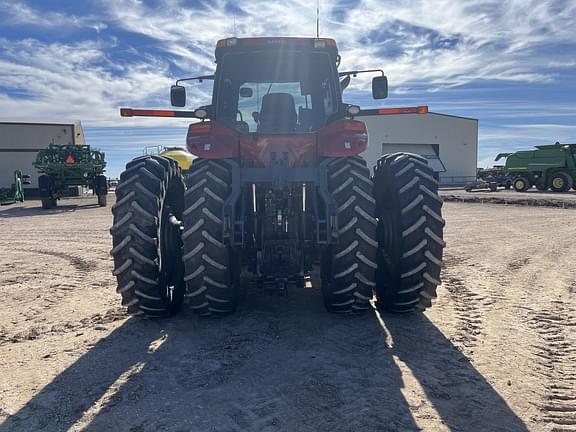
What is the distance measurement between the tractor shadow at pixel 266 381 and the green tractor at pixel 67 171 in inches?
636

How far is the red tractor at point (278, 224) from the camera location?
158 inches

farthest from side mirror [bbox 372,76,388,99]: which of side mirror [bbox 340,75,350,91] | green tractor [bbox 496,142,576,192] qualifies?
green tractor [bbox 496,142,576,192]

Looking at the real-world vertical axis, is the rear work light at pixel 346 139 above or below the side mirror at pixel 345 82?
below

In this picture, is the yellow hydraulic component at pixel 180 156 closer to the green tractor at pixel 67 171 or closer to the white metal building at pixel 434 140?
the green tractor at pixel 67 171

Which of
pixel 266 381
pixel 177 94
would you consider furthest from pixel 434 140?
pixel 266 381

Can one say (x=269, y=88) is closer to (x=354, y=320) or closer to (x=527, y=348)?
(x=354, y=320)

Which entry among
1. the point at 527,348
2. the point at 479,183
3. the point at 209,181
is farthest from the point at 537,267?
the point at 479,183

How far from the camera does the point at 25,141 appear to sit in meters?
28.3

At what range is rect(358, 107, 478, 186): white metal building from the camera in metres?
41.6

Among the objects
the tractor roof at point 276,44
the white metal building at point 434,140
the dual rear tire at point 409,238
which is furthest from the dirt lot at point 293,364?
the white metal building at point 434,140

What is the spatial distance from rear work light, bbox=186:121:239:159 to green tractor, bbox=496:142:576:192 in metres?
26.6

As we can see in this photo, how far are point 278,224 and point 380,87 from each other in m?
2.31

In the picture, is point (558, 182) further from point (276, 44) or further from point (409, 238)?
point (276, 44)

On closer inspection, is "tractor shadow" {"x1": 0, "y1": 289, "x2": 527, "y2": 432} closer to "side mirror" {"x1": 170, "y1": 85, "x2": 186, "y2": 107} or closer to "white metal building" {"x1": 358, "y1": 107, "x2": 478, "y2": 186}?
"side mirror" {"x1": 170, "y1": 85, "x2": 186, "y2": 107}
